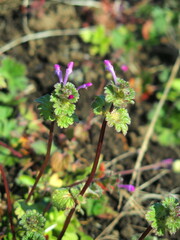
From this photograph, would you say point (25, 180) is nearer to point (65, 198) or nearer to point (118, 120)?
point (65, 198)

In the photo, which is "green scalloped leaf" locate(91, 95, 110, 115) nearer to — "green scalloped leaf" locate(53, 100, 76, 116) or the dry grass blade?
"green scalloped leaf" locate(53, 100, 76, 116)

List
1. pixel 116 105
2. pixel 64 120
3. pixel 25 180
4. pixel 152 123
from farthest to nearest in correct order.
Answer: pixel 152 123, pixel 25 180, pixel 64 120, pixel 116 105

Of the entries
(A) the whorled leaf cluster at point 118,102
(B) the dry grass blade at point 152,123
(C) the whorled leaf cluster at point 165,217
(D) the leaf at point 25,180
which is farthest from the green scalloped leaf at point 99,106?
(B) the dry grass blade at point 152,123

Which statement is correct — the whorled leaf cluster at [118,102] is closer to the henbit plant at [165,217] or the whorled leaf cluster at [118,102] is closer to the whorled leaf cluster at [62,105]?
the whorled leaf cluster at [62,105]

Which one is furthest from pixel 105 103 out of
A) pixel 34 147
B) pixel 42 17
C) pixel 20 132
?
pixel 42 17

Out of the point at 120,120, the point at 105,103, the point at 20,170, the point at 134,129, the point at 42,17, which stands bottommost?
the point at 120,120

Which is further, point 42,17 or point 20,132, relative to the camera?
point 42,17

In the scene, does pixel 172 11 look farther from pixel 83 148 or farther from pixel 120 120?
pixel 120 120

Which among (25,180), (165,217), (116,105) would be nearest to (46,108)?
(116,105)
